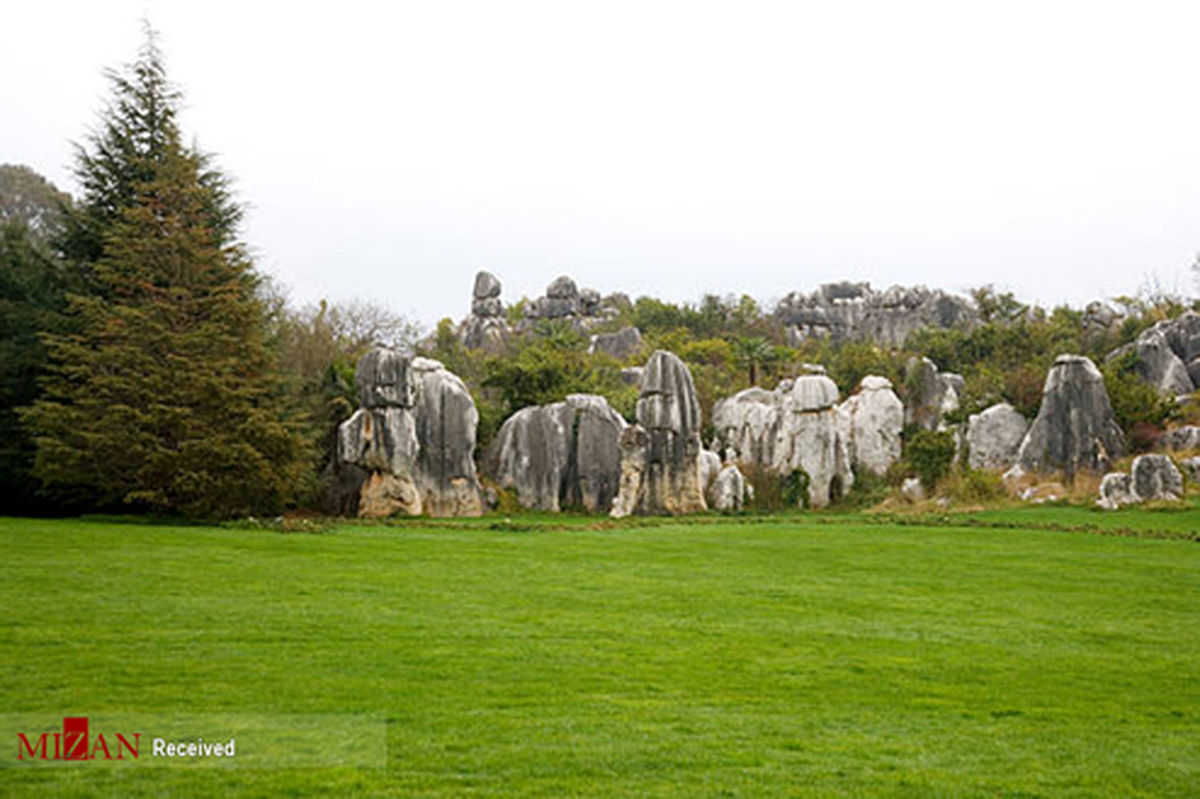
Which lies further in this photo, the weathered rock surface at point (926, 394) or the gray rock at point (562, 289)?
the gray rock at point (562, 289)

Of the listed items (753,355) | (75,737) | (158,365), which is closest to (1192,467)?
(753,355)

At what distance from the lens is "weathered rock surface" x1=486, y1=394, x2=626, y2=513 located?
3428 cm

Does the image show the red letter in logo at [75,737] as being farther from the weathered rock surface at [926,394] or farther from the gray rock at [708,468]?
the weathered rock surface at [926,394]

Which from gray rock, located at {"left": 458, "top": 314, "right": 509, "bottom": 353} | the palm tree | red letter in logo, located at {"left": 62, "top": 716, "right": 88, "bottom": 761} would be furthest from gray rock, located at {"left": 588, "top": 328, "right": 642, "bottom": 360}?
red letter in logo, located at {"left": 62, "top": 716, "right": 88, "bottom": 761}

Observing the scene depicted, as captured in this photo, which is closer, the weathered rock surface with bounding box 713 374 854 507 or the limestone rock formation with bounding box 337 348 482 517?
the limestone rock formation with bounding box 337 348 482 517

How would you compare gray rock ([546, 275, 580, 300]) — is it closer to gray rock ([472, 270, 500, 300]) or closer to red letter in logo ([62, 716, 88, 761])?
gray rock ([472, 270, 500, 300])

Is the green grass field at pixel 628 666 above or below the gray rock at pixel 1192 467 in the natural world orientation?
below

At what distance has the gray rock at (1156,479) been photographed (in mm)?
27375

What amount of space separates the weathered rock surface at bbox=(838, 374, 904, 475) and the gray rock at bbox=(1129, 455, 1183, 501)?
42.8 feet

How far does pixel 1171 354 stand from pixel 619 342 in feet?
Answer: 118

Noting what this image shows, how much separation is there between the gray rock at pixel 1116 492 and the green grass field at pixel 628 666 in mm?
13022

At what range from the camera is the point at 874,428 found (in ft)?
134

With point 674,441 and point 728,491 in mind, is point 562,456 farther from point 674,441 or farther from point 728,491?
point 728,491

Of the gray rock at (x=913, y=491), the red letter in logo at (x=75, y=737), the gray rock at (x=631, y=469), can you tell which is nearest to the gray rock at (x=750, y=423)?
the gray rock at (x=913, y=491)
